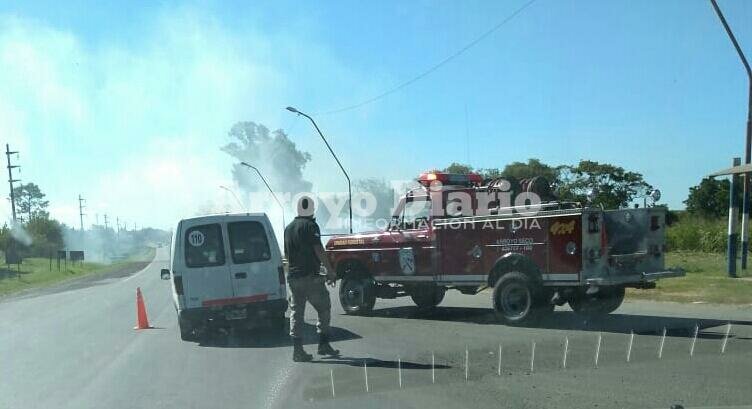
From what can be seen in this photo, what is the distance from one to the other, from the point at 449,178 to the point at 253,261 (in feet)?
14.7

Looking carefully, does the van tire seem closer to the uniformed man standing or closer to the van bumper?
the van bumper

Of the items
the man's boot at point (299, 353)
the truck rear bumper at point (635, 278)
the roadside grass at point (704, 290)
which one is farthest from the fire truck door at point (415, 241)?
the roadside grass at point (704, 290)

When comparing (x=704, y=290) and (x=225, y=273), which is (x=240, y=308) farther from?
(x=704, y=290)

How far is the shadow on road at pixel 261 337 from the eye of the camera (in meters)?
11.1

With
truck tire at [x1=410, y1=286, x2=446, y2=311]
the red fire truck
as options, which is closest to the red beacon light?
the red fire truck

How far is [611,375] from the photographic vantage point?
7.84m

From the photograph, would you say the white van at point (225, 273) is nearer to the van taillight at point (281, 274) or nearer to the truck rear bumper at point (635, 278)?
the van taillight at point (281, 274)

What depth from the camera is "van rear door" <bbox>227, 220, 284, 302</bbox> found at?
1186 cm

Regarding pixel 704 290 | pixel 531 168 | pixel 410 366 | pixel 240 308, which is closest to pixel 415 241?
pixel 240 308

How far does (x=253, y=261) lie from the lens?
39.4ft

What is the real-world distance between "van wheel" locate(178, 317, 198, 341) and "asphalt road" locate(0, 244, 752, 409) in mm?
187

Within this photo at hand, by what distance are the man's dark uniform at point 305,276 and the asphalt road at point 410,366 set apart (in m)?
0.62

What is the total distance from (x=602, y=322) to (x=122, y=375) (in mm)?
7513

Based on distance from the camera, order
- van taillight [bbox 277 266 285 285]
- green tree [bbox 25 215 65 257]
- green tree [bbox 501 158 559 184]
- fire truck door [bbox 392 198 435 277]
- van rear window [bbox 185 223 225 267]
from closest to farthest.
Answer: van rear window [bbox 185 223 225 267] < van taillight [bbox 277 266 285 285] < fire truck door [bbox 392 198 435 277] < green tree [bbox 501 158 559 184] < green tree [bbox 25 215 65 257]
